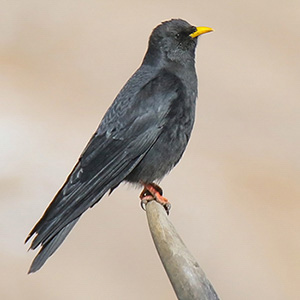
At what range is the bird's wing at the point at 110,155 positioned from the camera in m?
3.24

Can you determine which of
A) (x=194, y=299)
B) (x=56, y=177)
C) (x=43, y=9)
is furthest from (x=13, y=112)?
(x=194, y=299)

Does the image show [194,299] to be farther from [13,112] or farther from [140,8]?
[140,8]

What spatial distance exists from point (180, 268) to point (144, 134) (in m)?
1.35

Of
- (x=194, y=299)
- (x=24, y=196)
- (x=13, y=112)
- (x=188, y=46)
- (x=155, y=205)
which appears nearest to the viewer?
(x=194, y=299)

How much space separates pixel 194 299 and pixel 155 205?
2.87 feet

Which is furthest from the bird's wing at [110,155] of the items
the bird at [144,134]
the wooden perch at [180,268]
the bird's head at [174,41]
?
the wooden perch at [180,268]

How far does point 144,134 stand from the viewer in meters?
3.63

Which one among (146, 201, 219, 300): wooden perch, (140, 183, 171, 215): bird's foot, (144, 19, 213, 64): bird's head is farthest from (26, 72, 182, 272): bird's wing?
(146, 201, 219, 300): wooden perch

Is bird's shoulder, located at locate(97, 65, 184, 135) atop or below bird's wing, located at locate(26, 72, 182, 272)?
atop

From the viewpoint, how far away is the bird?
336cm

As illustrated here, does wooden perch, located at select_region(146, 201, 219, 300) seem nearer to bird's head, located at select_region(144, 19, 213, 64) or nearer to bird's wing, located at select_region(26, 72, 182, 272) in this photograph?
bird's wing, located at select_region(26, 72, 182, 272)

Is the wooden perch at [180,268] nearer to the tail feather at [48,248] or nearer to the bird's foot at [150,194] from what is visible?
the tail feather at [48,248]

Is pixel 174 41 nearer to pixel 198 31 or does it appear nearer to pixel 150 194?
pixel 198 31

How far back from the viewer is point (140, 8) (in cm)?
725
